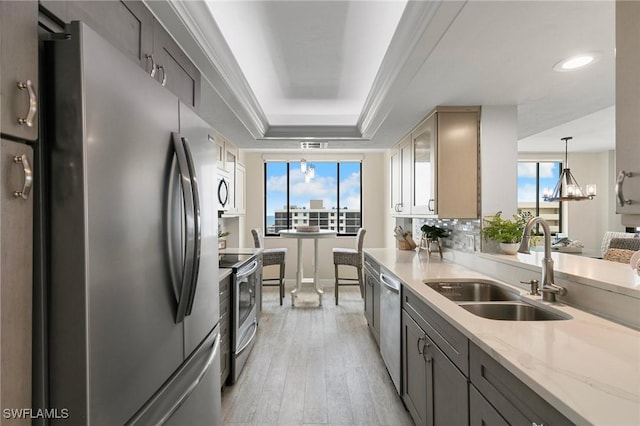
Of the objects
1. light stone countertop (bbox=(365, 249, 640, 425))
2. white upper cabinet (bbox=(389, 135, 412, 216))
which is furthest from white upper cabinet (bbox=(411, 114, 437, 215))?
light stone countertop (bbox=(365, 249, 640, 425))

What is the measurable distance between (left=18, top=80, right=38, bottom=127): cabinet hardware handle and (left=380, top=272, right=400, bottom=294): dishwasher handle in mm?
2129

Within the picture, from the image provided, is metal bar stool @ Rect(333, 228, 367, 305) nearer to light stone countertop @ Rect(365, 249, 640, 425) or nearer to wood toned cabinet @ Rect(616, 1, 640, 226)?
light stone countertop @ Rect(365, 249, 640, 425)

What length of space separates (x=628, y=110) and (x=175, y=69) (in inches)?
75.0

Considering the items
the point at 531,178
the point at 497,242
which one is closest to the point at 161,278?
the point at 497,242

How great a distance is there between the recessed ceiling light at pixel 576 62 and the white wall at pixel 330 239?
424cm

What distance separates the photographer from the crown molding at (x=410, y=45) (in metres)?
1.53

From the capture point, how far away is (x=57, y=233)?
0.75m

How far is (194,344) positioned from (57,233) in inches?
32.5

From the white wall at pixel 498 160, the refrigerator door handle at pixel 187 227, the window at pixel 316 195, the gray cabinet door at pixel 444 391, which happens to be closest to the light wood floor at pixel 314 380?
the gray cabinet door at pixel 444 391

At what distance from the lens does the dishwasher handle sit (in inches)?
93.3

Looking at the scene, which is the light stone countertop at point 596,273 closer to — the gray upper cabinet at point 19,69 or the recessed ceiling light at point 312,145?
the gray upper cabinet at point 19,69

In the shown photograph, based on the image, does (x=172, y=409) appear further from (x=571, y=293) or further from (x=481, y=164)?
(x=481, y=164)

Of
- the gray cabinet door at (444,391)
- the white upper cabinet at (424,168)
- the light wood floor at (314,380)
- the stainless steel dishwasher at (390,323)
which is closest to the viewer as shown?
the gray cabinet door at (444,391)

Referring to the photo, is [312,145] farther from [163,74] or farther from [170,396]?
[170,396]
